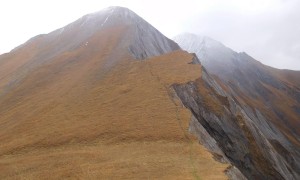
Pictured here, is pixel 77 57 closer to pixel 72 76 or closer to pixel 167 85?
pixel 72 76

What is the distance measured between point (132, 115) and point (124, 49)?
32.7 m

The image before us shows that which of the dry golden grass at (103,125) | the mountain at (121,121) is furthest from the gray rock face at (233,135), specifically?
the dry golden grass at (103,125)

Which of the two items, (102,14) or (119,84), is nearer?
(119,84)

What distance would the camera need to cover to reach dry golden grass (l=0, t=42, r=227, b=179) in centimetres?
3966

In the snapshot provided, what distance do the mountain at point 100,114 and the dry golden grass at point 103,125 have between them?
0.12 meters

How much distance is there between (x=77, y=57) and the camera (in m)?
88.4

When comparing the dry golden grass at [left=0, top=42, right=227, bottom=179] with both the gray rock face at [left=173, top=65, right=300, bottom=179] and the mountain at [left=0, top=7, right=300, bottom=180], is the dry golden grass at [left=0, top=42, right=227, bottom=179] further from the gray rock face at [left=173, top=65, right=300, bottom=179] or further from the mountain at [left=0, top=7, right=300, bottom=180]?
the gray rock face at [left=173, top=65, right=300, bottom=179]

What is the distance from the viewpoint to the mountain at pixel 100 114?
4016 cm

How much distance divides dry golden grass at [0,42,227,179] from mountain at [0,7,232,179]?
0.12m

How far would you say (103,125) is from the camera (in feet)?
176

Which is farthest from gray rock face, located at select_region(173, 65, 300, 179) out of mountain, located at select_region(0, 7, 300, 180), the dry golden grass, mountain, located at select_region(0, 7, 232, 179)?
the dry golden grass

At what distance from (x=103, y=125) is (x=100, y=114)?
14.5 ft

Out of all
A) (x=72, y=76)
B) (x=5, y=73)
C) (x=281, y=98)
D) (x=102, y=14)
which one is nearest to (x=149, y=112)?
(x=72, y=76)

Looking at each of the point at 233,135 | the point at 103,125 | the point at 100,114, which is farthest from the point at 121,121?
the point at 233,135
